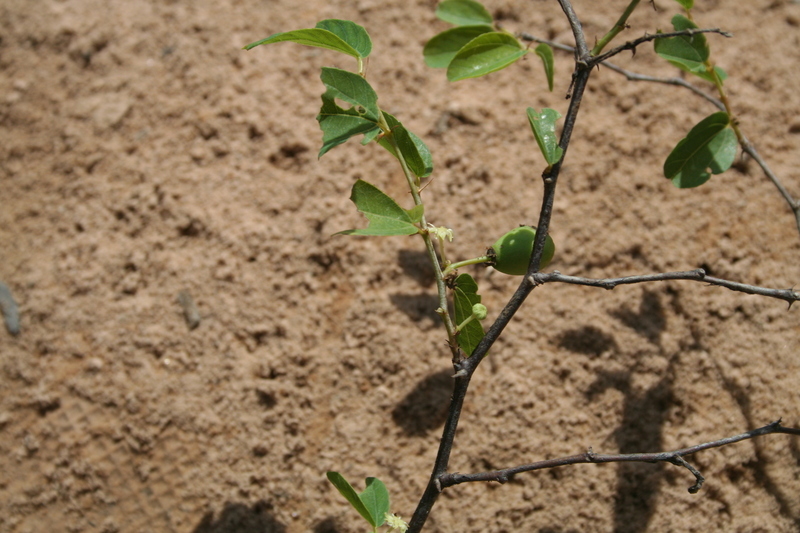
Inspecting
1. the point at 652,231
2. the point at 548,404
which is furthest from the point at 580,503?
the point at 652,231

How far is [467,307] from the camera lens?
1185 millimetres

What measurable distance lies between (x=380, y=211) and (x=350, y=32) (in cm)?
37

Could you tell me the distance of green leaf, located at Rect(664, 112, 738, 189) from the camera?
1.29 meters

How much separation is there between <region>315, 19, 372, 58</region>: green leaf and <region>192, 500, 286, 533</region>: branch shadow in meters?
0.98

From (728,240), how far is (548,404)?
60 cm

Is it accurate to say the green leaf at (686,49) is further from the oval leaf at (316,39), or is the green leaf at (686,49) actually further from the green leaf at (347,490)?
the green leaf at (347,490)

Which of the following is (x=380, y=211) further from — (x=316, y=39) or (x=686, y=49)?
(x=686, y=49)

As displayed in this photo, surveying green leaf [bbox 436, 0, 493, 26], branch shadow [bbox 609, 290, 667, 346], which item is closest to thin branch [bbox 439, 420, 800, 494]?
branch shadow [bbox 609, 290, 667, 346]

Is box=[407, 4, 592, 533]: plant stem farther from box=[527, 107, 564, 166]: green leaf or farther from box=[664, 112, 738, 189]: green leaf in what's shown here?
box=[664, 112, 738, 189]: green leaf

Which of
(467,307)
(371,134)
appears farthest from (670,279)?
(371,134)

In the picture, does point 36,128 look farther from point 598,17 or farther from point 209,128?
point 598,17

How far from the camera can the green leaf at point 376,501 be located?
3.84ft

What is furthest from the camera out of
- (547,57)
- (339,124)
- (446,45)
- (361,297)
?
(361,297)

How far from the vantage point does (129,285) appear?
155cm
